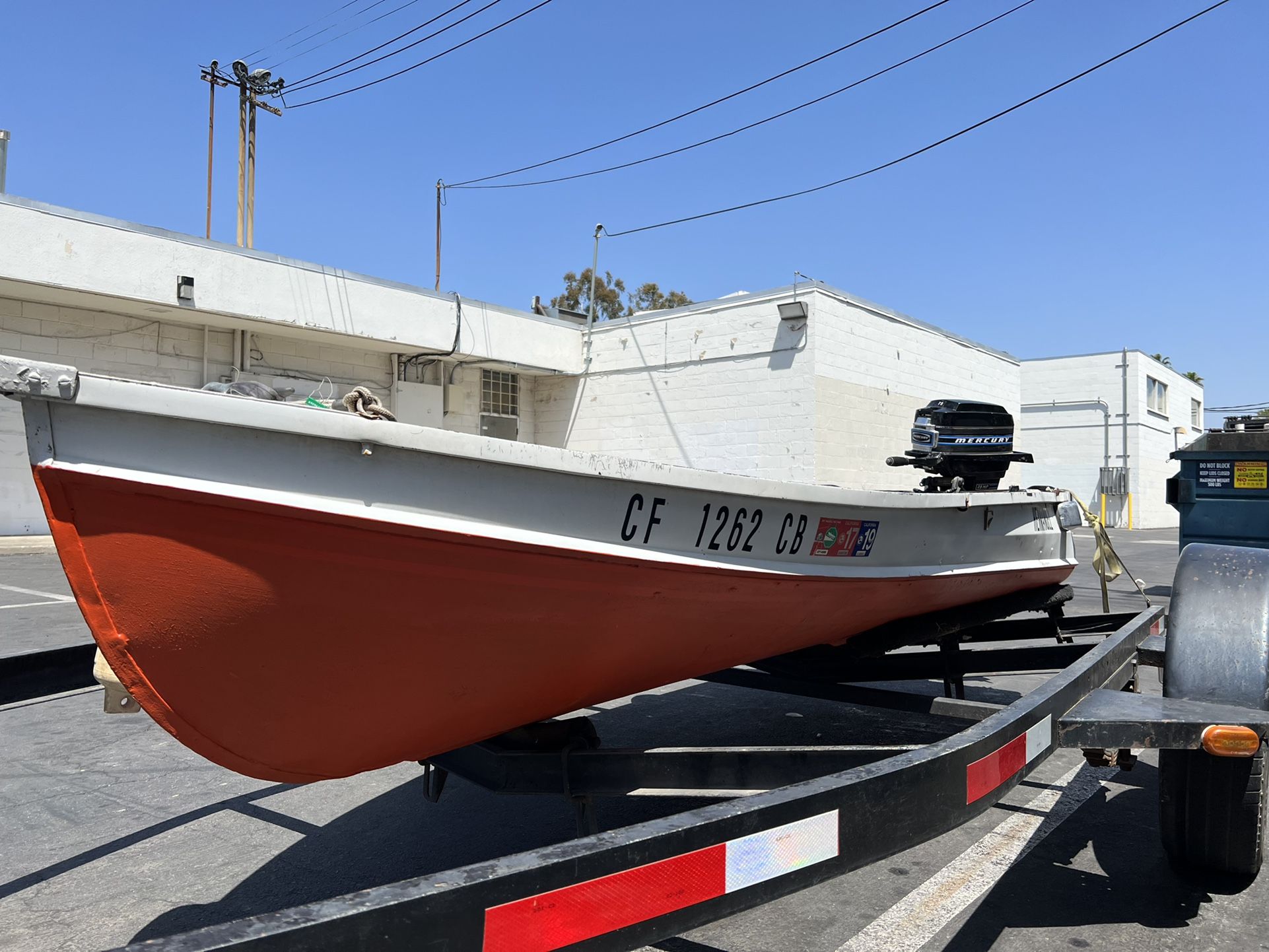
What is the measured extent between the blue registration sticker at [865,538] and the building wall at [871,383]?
12148 mm

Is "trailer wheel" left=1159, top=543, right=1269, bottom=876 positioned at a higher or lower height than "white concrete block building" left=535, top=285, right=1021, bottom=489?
lower

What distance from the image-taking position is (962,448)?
4.79 m

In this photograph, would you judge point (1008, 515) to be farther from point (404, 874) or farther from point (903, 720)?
point (404, 874)

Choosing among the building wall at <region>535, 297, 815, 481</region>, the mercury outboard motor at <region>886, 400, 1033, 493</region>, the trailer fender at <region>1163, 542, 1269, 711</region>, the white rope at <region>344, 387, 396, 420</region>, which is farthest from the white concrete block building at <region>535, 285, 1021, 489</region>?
the white rope at <region>344, 387, 396, 420</region>

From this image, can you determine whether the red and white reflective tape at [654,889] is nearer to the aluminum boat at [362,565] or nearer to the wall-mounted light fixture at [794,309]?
the aluminum boat at [362,565]

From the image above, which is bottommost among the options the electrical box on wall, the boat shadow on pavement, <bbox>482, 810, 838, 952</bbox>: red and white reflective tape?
the boat shadow on pavement

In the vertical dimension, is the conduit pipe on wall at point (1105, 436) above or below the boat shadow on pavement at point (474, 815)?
above

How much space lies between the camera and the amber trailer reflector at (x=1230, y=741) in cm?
235

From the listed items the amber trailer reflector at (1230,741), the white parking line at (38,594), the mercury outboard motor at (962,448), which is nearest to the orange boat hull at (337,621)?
the amber trailer reflector at (1230,741)

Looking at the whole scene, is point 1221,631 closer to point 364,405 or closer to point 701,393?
point 364,405

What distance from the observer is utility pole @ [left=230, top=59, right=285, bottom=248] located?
24.6 metres

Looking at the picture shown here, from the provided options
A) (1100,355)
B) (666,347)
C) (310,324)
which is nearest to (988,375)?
(666,347)

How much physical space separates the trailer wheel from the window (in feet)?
53.9

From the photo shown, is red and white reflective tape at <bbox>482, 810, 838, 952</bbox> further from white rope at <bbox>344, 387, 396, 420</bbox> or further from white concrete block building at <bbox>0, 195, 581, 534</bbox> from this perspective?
white concrete block building at <bbox>0, 195, 581, 534</bbox>
